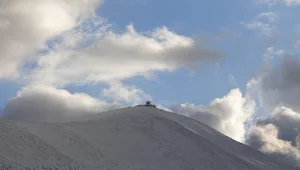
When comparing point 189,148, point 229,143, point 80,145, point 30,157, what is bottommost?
point 30,157

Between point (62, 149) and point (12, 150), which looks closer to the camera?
point (12, 150)

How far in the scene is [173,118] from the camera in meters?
142

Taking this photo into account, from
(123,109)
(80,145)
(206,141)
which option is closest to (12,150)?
(80,145)

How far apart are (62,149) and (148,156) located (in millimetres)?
19767

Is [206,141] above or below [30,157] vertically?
above

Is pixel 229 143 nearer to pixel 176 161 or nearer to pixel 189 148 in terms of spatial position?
pixel 189 148

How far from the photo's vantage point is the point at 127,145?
361ft

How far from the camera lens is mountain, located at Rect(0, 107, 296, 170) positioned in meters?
86.2

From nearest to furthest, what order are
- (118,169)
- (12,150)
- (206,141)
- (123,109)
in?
(12,150) → (118,169) → (206,141) → (123,109)

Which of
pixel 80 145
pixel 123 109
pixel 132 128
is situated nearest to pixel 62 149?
pixel 80 145

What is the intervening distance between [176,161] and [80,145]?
1986 centimetres

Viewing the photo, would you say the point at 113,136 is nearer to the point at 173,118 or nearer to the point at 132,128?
the point at 132,128

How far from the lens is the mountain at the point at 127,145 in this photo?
283 feet

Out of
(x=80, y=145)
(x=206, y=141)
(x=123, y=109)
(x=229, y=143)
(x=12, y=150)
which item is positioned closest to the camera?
(x=12, y=150)
